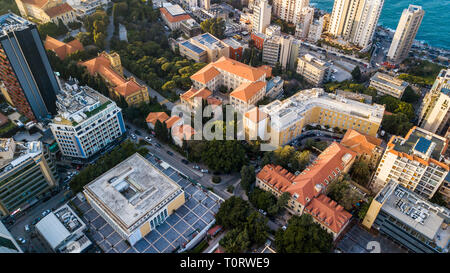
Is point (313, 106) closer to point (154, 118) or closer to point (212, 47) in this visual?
point (154, 118)

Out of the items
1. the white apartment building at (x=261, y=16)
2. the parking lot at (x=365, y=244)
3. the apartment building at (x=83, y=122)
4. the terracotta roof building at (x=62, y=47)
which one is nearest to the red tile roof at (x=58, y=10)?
the terracotta roof building at (x=62, y=47)

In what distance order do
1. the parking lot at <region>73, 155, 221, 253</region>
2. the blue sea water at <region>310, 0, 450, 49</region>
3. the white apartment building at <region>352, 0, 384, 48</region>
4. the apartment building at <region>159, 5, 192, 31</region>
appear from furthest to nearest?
the blue sea water at <region>310, 0, 450, 49</region> → the apartment building at <region>159, 5, 192, 31</region> → the white apartment building at <region>352, 0, 384, 48</region> → the parking lot at <region>73, 155, 221, 253</region>

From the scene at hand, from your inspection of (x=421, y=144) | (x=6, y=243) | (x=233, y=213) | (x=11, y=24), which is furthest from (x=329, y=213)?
(x=11, y=24)

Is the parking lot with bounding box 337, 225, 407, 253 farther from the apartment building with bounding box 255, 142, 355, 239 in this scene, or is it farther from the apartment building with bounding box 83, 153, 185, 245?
the apartment building with bounding box 83, 153, 185, 245

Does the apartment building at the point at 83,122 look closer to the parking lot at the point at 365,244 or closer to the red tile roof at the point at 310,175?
the red tile roof at the point at 310,175

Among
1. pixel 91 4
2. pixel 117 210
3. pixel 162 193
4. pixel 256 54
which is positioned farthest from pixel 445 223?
pixel 91 4

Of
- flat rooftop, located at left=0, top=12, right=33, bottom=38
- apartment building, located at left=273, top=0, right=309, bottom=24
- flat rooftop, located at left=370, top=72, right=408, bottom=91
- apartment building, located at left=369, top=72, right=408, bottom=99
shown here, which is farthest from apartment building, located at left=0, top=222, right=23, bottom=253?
apartment building, located at left=273, top=0, right=309, bottom=24
